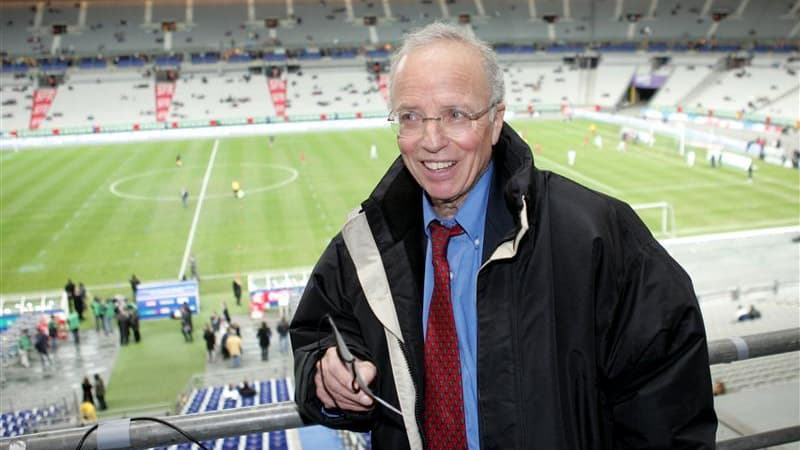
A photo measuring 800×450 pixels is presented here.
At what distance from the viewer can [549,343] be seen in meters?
1.81

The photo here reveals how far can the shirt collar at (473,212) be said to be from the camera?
79.5 inches

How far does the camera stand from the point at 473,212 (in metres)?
2.04

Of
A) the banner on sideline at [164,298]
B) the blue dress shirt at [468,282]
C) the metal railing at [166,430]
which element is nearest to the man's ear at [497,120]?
the blue dress shirt at [468,282]

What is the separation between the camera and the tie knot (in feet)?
6.72

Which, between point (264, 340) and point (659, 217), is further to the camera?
point (659, 217)

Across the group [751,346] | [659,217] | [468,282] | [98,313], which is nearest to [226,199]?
[98,313]

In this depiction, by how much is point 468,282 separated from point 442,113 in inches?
19.0

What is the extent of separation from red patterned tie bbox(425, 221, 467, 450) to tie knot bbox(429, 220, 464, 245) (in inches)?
3.4

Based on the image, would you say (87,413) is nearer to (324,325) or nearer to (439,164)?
(324,325)

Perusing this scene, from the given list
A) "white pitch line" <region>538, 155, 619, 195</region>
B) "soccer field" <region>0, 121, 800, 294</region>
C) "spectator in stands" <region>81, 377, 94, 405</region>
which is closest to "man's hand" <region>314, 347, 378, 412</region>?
"spectator in stands" <region>81, 377, 94, 405</region>

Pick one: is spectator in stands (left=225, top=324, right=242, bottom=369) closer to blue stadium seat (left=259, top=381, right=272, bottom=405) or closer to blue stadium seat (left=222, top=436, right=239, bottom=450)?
blue stadium seat (left=259, top=381, right=272, bottom=405)

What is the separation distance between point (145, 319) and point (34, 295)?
3142 mm

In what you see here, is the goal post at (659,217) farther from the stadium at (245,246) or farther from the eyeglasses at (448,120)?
the eyeglasses at (448,120)

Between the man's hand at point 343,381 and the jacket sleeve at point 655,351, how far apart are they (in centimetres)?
64
